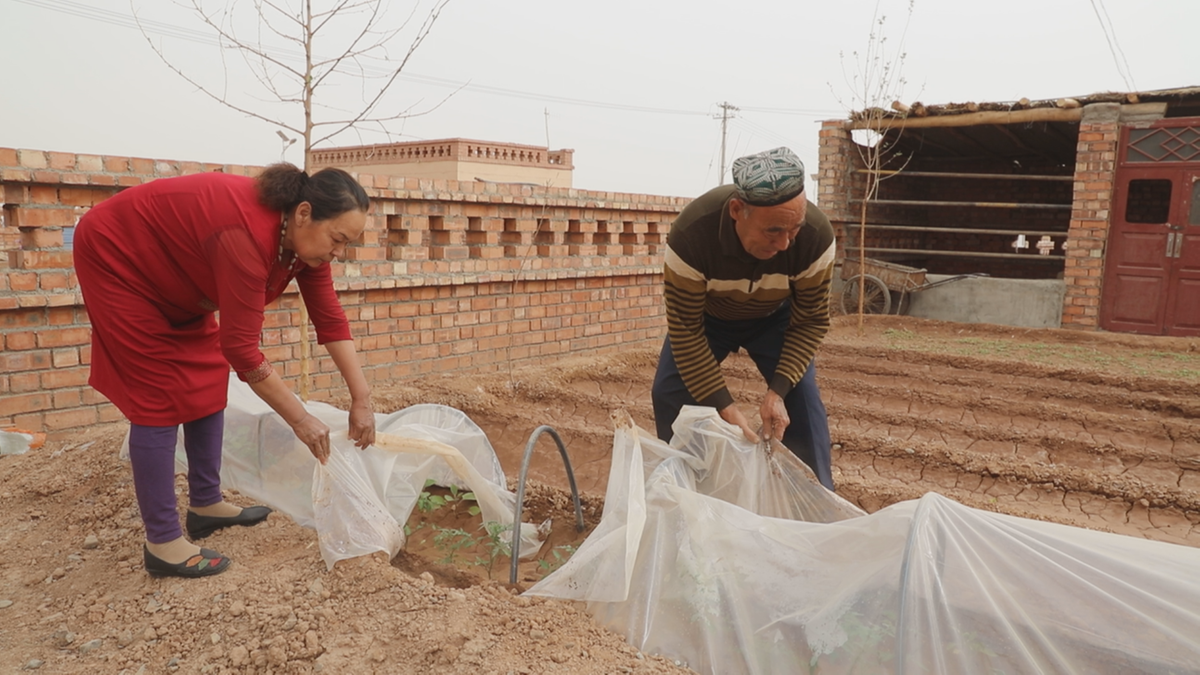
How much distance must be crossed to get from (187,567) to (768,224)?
2.06 meters

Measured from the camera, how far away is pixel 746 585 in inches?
80.4

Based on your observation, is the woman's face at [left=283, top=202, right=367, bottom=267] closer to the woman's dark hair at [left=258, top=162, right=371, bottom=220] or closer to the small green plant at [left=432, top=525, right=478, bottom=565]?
the woman's dark hair at [left=258, top=162, right=371, bottom=220]

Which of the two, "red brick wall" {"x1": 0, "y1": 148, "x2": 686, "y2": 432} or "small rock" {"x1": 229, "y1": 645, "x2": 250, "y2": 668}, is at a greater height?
"red brick wall" {"x1": 0, "y1": 148, "x2": 686, "y2": 432}

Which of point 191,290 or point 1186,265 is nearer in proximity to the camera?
point 191,290

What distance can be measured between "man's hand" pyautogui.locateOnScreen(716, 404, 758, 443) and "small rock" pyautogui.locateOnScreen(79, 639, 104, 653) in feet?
6.50

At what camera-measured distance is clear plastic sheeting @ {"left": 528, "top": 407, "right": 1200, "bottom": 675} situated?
163 centimetres

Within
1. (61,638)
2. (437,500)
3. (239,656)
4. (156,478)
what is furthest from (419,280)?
(239,656)

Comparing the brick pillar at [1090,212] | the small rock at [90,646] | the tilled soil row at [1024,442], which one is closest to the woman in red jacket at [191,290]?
the small rock at [90,646]

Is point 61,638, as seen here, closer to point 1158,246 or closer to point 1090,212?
point 1090,212

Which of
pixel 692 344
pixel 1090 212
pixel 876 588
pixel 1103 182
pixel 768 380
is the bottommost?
pixel 876 588

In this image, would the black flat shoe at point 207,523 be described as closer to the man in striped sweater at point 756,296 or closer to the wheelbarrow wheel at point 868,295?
the man in striped sweater at point 756,296

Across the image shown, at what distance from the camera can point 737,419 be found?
267 centimetres

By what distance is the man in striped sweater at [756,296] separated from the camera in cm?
229

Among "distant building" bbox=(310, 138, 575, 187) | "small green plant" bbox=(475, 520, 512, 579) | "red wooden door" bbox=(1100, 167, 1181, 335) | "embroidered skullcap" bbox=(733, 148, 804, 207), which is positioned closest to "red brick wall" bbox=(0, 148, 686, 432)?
"small green plant" bbox=(475, 520, 512, 579)
